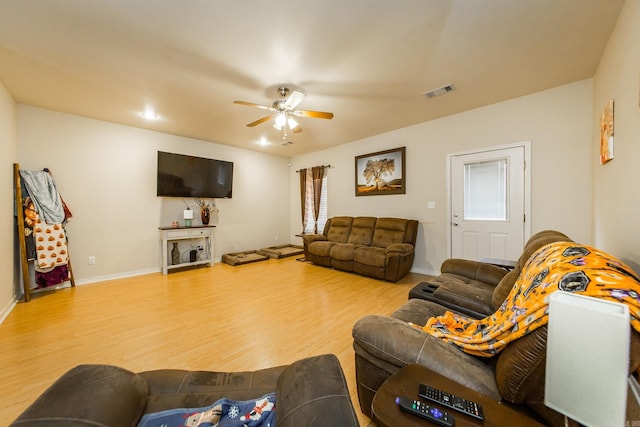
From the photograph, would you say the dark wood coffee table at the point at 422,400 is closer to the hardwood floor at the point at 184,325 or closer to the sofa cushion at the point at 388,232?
the hardwood floor at the point at 184,325

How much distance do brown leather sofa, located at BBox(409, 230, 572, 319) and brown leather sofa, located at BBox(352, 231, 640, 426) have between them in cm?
39

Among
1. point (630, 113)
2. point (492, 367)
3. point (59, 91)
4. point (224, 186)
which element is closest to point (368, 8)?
point (630, 113)

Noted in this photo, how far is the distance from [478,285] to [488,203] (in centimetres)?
179

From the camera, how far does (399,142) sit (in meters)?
4.42

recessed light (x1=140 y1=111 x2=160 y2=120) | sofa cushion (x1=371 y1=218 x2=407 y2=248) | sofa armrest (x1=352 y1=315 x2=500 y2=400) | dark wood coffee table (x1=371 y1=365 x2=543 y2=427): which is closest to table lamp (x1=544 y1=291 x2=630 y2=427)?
dark wood coffee table (x1=371 y1=365 x2=543 y2=427)

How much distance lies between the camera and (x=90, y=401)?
765 mm

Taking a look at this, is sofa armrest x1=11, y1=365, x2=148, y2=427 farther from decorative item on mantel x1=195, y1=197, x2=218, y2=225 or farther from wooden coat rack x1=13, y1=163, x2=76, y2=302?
decorative item on mantel x1=195, y1=197, x2=218, y2=225

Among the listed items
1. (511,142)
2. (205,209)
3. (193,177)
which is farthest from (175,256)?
(511,142)

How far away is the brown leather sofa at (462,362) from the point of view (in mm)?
770

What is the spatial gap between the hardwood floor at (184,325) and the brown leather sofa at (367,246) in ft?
0.80

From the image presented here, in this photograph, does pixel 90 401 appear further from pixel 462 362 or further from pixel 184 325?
pixel 184 325

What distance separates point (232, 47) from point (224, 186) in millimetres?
3448

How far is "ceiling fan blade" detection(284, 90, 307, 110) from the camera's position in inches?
101

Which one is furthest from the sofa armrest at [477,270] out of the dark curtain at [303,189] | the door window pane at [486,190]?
the dark curtain at [303,189]
